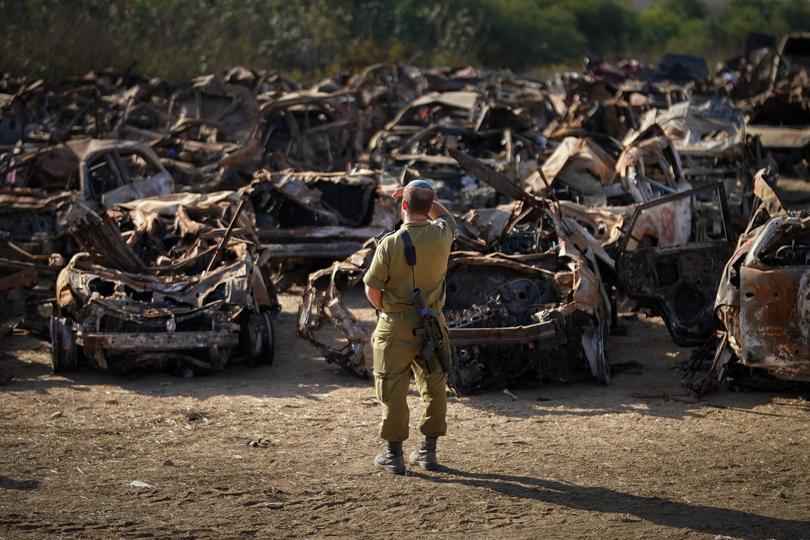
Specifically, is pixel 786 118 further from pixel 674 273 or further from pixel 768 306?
pixel 768 306

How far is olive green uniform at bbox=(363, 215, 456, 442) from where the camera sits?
694 centimetres

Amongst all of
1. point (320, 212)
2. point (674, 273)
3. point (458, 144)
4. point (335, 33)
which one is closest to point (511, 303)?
point (674, 273)

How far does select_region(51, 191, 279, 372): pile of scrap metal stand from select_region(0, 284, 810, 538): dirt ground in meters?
0.26

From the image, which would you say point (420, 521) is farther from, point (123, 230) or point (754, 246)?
point (123, 230)

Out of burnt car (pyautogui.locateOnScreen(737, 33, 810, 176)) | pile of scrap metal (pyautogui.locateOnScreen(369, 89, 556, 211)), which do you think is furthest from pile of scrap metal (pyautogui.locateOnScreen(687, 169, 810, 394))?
burnt car (pyautogui.locateOnScreen(737, 33, 810, 176))

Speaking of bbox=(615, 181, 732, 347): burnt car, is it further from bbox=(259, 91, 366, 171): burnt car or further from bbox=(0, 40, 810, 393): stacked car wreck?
bbox=(259, 91, 366, 171): burnt car

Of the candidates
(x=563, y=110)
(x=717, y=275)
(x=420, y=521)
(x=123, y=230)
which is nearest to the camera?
(x=420, y=521)

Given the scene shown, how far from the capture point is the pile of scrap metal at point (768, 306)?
835 cm

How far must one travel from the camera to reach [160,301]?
10156mm

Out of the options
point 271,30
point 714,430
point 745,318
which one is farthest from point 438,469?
point 271,30

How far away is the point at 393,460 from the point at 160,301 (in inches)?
146

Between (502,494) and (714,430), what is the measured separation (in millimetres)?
2048

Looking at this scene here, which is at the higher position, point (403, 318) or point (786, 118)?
point (786, 118)

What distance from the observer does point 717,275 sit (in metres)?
10.5
